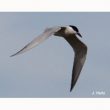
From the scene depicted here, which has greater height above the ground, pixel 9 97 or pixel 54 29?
pixel 54 29

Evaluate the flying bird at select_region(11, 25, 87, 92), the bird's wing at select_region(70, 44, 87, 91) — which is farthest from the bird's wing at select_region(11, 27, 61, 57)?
the bird's wing at select_region(70, 44, 87, 91)

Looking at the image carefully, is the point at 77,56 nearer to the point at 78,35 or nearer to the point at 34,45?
the point at 78,35

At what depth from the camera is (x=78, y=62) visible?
23.8 feet

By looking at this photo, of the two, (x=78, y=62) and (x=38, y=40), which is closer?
(x=38, y=40)

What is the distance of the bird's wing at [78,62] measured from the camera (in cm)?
705

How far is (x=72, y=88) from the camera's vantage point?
693 centimetres

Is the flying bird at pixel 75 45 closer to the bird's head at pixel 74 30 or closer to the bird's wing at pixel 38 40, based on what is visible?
the bird's head at pixel 74 30

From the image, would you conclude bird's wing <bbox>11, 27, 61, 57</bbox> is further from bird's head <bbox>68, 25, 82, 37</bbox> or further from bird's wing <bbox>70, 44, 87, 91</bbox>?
bird's wing <bbox>70, 44, 87, 91</bbox>

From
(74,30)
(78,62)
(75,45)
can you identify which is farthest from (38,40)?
(75,45)

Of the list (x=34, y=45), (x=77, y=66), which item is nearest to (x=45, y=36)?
(x=34, y=45)

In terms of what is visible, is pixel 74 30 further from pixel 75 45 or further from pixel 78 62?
pixel 78 62

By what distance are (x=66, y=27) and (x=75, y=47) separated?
53cm

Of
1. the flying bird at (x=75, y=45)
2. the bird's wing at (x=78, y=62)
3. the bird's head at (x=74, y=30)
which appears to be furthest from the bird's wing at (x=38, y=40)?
the bird's wing at (x=78, y=62)

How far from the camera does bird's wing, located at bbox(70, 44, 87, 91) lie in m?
7.05
